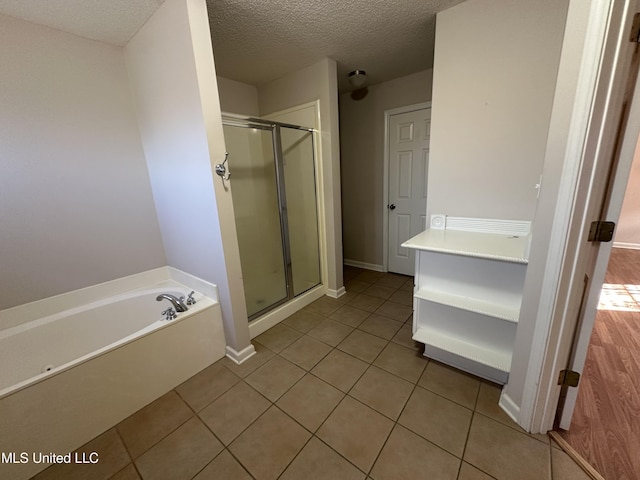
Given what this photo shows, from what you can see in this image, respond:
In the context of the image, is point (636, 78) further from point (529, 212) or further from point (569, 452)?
point (569, 452)

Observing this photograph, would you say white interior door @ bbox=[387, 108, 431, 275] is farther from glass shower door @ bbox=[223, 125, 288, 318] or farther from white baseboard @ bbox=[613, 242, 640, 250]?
white baseboard @ bbox=[613, 242, 640, 250]

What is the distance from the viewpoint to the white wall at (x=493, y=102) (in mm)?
1434

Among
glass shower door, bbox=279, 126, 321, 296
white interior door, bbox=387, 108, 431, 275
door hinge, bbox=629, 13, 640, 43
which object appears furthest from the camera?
white interior door, bbox=387, 108, 431, 275

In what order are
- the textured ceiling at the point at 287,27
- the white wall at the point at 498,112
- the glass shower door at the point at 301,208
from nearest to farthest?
the white wall at the point at 498,112 → the textured ceiling at the point at 287,27 → the glass shower door at the point at 301,208

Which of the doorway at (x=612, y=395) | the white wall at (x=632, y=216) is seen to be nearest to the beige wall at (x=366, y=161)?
the doorway at (x=612, y=395)

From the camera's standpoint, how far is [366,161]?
125 inches

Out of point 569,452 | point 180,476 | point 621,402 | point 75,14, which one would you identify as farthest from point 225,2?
point 621,402

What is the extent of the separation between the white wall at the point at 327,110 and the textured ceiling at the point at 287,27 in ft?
0.45

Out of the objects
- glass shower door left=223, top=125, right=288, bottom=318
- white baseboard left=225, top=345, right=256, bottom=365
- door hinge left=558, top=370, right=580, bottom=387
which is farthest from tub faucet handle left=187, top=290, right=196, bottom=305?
door hinge left=558, top=370, right=580, bottom=387

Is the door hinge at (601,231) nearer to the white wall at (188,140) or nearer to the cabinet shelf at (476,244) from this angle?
the cabinet shelf at (476,244)

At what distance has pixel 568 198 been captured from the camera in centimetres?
95

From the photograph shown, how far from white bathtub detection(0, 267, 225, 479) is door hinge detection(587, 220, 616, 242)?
205 centimetres

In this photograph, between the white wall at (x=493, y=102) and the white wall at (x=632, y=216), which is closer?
the white wall at (x=493, y=102)

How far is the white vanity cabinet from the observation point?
1.39 metres
